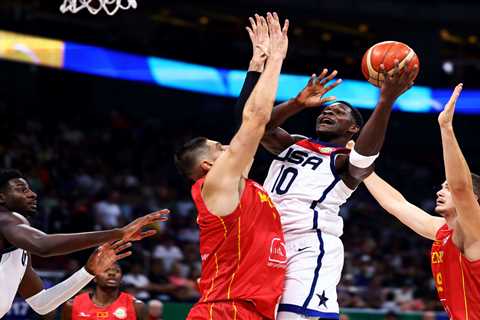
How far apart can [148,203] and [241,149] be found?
11.9 meters

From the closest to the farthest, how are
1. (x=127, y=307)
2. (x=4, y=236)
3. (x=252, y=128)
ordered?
(x=252, y=128) → (x=4, y=236) → (x=127, y=307)

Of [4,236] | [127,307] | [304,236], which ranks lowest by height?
[127,307]

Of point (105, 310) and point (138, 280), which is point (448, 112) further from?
point (138, 280)

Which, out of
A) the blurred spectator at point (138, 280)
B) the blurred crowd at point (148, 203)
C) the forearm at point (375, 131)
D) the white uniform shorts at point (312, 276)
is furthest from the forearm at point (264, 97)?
the blurred spectator at point (138, 280)

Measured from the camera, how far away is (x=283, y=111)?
489cm

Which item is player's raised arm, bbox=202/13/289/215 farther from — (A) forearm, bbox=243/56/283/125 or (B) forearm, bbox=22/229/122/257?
(B) forearm, bbox=22/229/122/257

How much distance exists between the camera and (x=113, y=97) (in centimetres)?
2097

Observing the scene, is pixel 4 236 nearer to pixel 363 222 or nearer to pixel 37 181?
pixel 37 181

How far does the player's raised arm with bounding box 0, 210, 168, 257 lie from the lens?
5312 mm

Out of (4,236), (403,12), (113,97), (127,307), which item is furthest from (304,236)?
(403,12)

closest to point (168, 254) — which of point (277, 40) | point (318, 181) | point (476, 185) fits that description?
point (476, 185)

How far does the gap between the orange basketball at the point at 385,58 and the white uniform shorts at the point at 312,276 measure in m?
1.10

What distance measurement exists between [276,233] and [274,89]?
34.4 inches

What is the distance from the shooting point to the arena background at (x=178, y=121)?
45.2 feet
